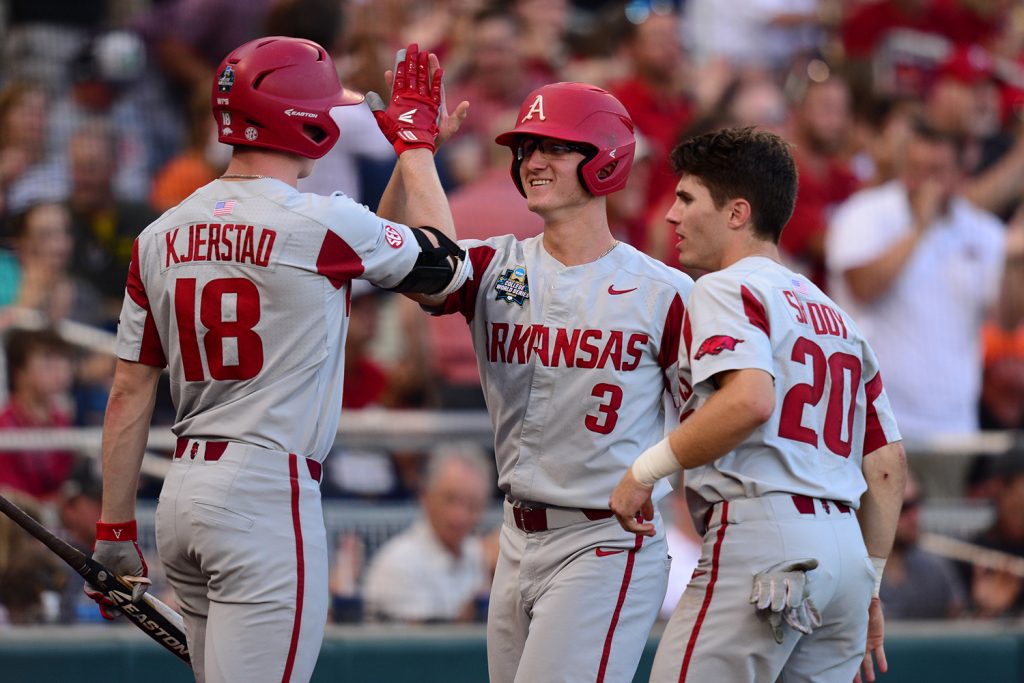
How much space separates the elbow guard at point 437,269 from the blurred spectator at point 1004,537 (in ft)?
12.8

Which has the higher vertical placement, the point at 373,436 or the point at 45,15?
the point at 45,15

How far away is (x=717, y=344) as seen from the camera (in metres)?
3.48

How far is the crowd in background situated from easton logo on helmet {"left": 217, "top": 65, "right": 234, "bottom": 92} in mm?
2543

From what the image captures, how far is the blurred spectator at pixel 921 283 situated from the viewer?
7801 mm

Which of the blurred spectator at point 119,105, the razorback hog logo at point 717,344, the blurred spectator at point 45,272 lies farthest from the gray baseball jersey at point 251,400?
the blurred spectator at point 119,105

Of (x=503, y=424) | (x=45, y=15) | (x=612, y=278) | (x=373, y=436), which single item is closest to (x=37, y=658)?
(x=373, y=436)

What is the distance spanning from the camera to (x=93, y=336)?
22.7 ft

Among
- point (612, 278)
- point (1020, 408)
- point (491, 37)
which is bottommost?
point (1020, 408)

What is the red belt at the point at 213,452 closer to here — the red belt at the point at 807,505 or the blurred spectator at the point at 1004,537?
the red belt at the point at 807,505

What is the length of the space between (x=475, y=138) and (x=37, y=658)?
4169mm

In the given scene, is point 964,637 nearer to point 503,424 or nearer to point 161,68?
point 503,424

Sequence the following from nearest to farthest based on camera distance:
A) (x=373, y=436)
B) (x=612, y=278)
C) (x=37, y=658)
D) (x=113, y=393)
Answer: (x=113, y=393), (x=612, y=278), (x=37, y=658), (x=373, y=436)

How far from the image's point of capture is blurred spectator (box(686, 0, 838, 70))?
10.3m

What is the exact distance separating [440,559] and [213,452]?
279cm
